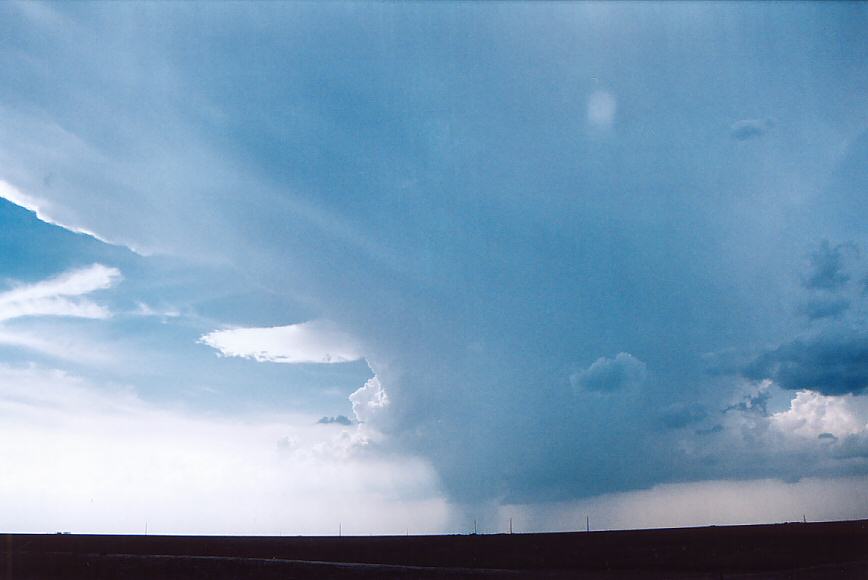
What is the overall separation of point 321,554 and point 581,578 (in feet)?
133

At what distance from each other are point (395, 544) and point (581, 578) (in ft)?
146

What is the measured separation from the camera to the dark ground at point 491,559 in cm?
6059

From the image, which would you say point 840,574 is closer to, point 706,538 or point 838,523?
point 706,538

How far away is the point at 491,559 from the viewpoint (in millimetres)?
78375

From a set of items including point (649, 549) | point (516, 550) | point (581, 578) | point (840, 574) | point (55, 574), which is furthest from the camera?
point (516, 550)

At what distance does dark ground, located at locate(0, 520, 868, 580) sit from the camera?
6059cm

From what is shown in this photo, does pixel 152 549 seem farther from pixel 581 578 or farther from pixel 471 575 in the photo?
pixel 581 578

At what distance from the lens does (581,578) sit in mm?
58688

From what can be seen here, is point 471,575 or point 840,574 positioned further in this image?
point 471,575

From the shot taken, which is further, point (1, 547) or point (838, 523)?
point (838, 523)

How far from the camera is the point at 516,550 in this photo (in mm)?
86500

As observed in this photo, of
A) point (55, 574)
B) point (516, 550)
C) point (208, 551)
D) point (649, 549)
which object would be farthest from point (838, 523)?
point (55, 574)

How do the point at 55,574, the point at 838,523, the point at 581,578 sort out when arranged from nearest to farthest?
the point at 581,578 → the point at 55,574 → the point at 838,523

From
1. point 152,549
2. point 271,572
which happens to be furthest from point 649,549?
point 152,549
